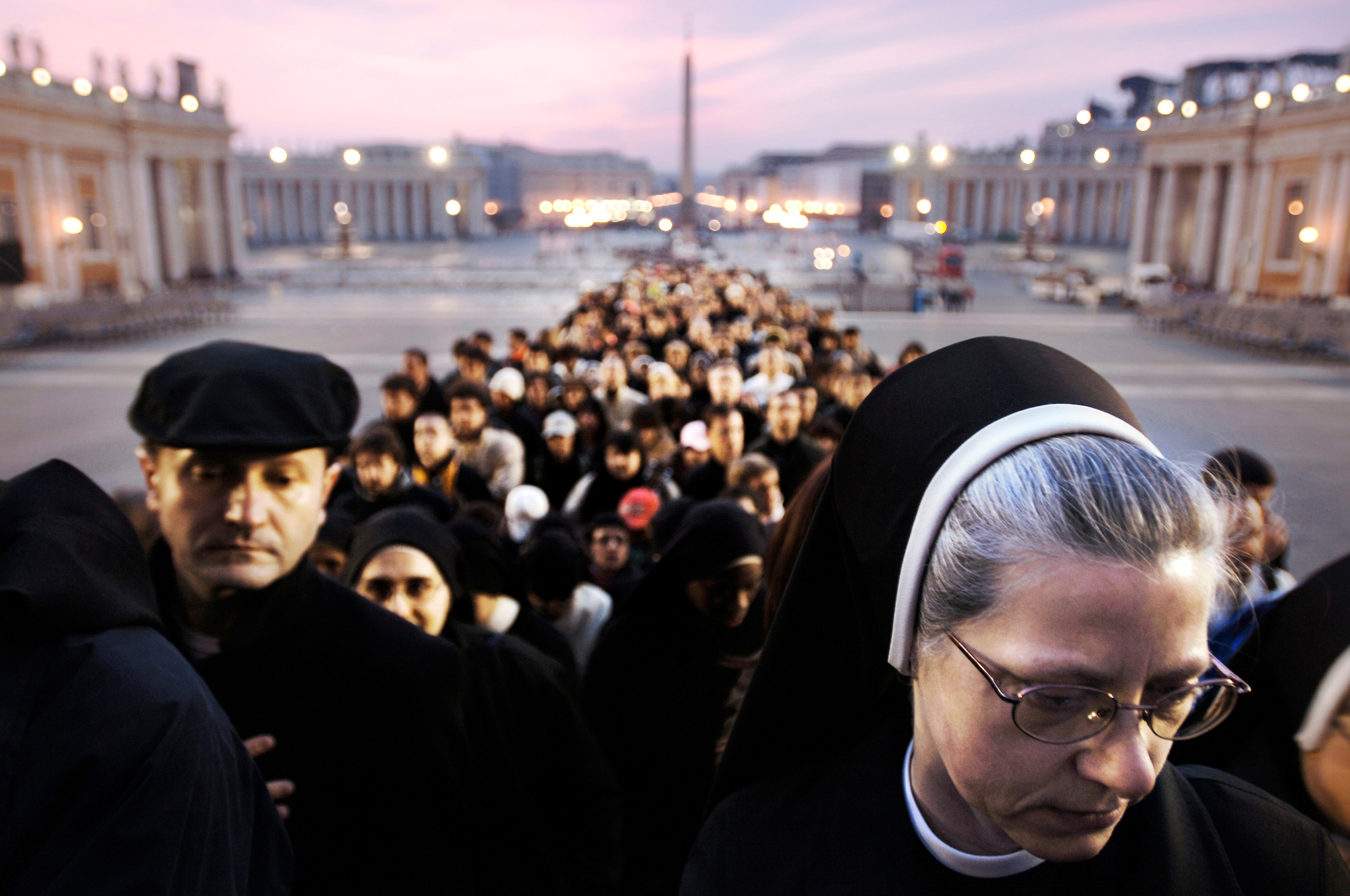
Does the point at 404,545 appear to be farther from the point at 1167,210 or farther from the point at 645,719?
the point at 1167,210

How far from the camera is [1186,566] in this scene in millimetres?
978

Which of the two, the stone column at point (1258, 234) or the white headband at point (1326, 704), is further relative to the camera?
the stone column at point (1258, 234)

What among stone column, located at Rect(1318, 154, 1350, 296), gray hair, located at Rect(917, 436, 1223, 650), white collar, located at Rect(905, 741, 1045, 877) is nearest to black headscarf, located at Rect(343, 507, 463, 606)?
white collar, located at Rect(905, 741, 1045, 877)

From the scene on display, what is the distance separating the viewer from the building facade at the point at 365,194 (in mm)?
83312

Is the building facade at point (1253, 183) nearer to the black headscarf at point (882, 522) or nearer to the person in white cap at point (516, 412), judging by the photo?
the person in white cap at point (516, 412)

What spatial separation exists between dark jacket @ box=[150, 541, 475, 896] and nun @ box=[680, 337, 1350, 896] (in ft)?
3.50

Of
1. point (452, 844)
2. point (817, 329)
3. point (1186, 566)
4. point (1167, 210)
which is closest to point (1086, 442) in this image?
point (1186, 566)

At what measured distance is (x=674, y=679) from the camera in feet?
10.0

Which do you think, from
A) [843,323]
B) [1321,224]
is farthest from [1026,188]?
[843,323]

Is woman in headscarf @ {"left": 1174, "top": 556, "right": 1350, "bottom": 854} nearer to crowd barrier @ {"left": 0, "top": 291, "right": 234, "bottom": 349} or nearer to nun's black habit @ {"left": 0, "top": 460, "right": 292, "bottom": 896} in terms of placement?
nun's black habit @ {"left": 0, "top": 460, "right": 292, "bottom": 896}

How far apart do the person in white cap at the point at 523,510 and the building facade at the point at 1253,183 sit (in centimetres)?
3603

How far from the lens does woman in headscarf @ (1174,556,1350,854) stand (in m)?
1.54

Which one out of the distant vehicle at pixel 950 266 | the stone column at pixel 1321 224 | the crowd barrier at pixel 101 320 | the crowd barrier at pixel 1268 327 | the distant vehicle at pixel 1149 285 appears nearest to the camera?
the crowd barrier at pixel 1268 327

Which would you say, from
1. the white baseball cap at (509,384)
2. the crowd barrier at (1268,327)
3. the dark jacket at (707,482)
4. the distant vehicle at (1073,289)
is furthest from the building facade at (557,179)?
the dark jacket at (707,482)
